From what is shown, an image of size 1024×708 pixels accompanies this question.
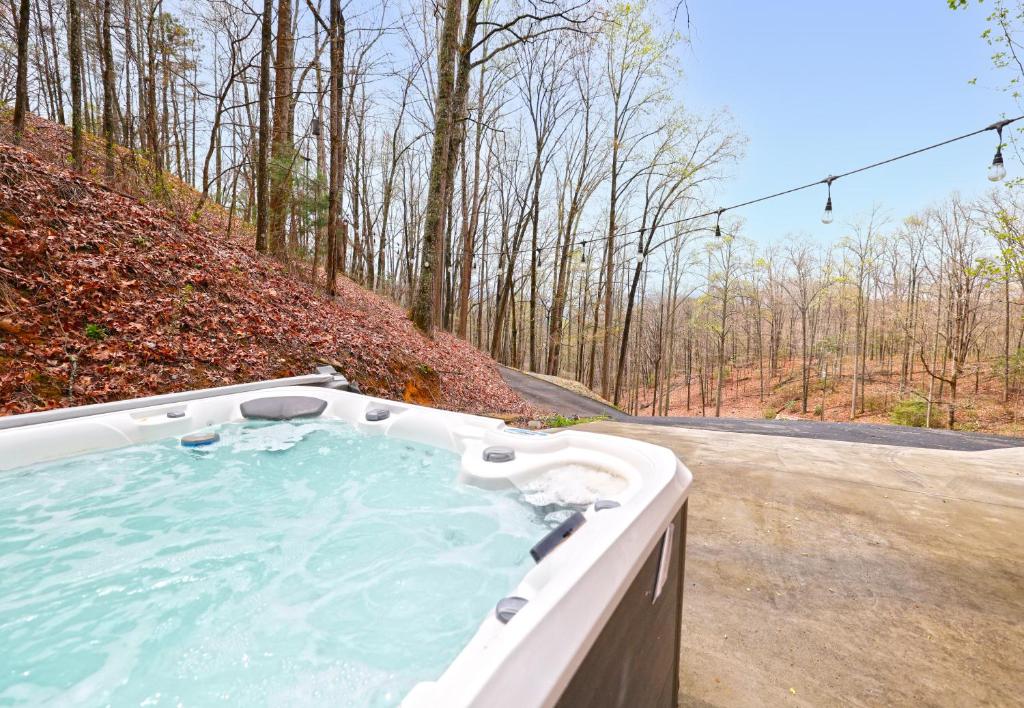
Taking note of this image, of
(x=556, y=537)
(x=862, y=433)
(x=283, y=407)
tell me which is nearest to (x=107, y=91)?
(x=283, y=407)

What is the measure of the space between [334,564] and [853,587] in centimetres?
247

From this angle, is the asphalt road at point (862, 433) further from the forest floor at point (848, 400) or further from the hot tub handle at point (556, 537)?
the forest floor at point (848, 400)

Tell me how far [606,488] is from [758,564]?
1176mm

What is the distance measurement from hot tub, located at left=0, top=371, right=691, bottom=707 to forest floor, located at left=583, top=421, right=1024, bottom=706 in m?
0.60

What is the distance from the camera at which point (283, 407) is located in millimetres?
3141

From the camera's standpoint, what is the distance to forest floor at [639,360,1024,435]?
14.0 meters

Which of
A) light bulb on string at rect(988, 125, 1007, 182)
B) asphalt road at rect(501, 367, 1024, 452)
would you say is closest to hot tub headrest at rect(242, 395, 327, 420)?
asphalt road at rect(501, 367, 1024, 452)

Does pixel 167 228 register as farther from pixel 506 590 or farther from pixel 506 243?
pixel 506 243

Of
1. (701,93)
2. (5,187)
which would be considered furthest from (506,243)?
(5,187)

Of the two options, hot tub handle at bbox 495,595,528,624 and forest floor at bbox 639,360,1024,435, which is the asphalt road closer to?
hot tub handle at bbox 495,595,528,624

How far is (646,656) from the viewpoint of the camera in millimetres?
1202

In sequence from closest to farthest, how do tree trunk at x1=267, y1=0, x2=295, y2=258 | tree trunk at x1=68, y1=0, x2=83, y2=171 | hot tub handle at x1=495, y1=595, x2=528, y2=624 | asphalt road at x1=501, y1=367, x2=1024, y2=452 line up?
hot tub handle at x1=495, y1=595, x2=528, y2=624 → tree trunk at x1=68, y1=0, x2=83, y2=171 → asphalt road at x1=501, y1=367, x2=1024, y2=452 → tree trunk at x1=267, y1=0, x2=295, y2=258

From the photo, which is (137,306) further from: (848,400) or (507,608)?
(848,400)

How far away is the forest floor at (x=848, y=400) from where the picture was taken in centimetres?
1402
